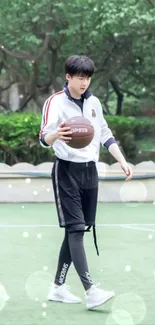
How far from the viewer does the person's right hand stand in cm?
577

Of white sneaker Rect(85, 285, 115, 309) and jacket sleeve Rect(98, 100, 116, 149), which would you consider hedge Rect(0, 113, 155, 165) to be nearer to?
jacket sleeve Rect(98, 100, 116, 149)

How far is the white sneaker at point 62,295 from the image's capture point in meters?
6.35

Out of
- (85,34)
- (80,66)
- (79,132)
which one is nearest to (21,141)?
(85,34)

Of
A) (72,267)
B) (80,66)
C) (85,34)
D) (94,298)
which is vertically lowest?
(85,34)

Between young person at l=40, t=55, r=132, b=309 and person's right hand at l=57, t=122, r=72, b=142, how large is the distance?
134 millimetres

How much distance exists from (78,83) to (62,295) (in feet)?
5.21

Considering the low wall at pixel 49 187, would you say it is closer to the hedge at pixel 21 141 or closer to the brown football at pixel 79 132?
the hedge at pixel 21 141

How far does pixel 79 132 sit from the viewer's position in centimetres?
583

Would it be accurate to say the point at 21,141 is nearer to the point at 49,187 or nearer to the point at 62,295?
the point at 49,187

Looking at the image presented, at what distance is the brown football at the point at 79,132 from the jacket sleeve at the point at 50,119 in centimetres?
12

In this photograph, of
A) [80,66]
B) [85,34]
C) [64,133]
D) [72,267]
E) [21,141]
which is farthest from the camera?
[85,34]

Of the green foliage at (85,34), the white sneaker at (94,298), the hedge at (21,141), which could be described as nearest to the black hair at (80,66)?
the white sneaker at (94,298)

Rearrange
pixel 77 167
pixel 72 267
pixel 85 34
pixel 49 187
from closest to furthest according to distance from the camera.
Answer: pixel 77 167
pixel 72 267
pixel 49 187
pixel 85 34

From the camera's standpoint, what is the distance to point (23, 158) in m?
15.8
